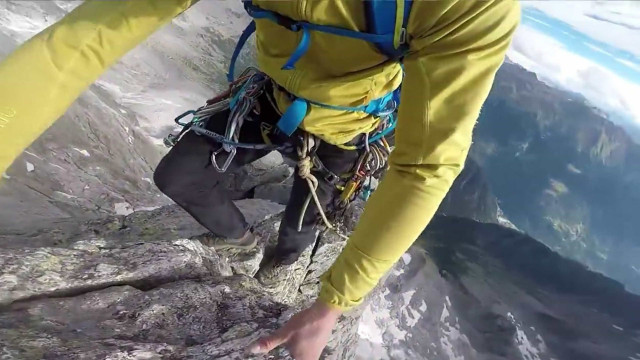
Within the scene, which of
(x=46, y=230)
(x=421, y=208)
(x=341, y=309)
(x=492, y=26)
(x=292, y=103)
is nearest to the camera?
(x=492, y=26)

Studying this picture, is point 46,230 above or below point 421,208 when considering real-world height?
below

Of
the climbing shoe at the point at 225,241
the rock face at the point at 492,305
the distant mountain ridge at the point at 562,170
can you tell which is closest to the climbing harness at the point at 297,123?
the climbing shoe at the point at 225,241

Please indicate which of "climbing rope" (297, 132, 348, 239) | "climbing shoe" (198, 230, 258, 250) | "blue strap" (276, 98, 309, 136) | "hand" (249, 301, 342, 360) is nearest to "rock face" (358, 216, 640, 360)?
"climbing shoe" (198, 230, 258, 250)

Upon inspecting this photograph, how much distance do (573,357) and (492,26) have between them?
12.6 meters

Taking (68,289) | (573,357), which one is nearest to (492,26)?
(68,289)

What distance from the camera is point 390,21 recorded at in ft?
3.47

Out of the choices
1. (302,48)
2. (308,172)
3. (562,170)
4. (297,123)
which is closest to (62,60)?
(302,48)

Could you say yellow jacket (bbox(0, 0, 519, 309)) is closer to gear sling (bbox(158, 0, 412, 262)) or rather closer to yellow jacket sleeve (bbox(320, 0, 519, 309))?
yellow jacket sleeve (bbox(320, 0, 519, 309))

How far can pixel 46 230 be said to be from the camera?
2521mm

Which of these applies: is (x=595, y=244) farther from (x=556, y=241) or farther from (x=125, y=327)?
(x=125, y=327)

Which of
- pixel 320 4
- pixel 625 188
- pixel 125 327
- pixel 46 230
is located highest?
pixel 320 4

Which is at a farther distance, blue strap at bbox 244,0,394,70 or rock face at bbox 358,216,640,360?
rock face at bbox 358,216,640,360

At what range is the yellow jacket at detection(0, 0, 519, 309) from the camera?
95 centimetres

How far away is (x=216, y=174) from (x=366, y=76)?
0.87 m
